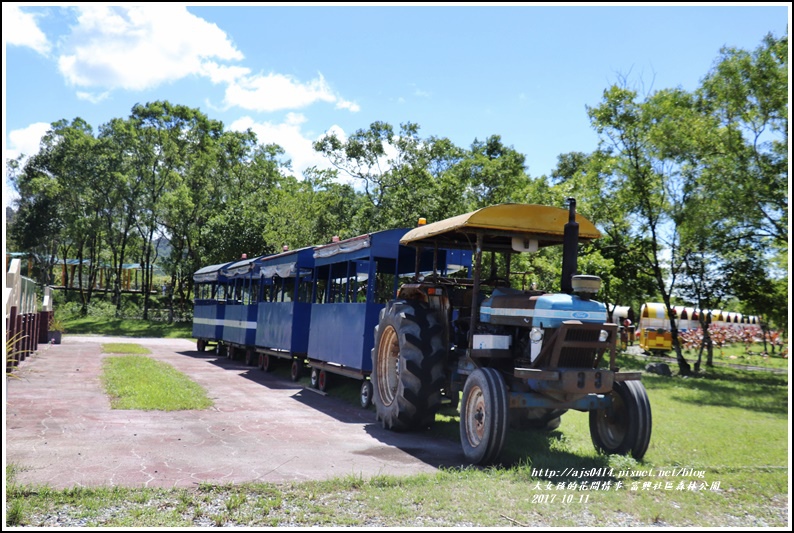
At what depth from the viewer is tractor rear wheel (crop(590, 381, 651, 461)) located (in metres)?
7.79

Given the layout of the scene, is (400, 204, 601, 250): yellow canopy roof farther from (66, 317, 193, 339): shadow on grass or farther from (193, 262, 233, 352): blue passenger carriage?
(66, 317, 193, 339): shadow on grass

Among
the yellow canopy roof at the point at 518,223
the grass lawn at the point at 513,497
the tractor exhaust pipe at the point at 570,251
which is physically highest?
the yellow canopy roof at the point at 518,223

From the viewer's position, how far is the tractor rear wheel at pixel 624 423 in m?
7.79

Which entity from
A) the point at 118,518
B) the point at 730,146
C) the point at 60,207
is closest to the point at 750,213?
the point at 730,146

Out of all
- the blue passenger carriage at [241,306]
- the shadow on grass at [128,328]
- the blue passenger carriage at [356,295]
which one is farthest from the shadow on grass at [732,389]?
the shadow on grass at [128,328]

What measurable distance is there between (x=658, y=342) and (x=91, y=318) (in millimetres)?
31798

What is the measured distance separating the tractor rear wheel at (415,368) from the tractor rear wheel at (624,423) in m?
2.04

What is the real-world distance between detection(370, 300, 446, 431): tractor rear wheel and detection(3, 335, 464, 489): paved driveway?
0.30m

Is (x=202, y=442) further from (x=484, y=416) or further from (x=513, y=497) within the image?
(x=513, y=497)

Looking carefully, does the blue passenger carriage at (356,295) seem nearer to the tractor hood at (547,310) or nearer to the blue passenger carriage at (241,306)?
the tractor hood at (547,310)

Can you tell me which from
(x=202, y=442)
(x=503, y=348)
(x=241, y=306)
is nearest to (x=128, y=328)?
(x=241, y=306)

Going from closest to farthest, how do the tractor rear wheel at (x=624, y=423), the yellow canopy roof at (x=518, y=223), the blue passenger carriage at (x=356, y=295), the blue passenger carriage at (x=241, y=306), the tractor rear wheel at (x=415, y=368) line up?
the tractor rear wheel at (x=624, y=423) → the yellow canopy roof at (x=518, y=223) → the tractor rear wheel at (x=415, y=368) → the blue passenger carriage at (x=356, y=295) → the blue passenger carriage at (x=241, y=306)

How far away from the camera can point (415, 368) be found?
9070mm

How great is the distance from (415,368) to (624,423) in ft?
8.58
